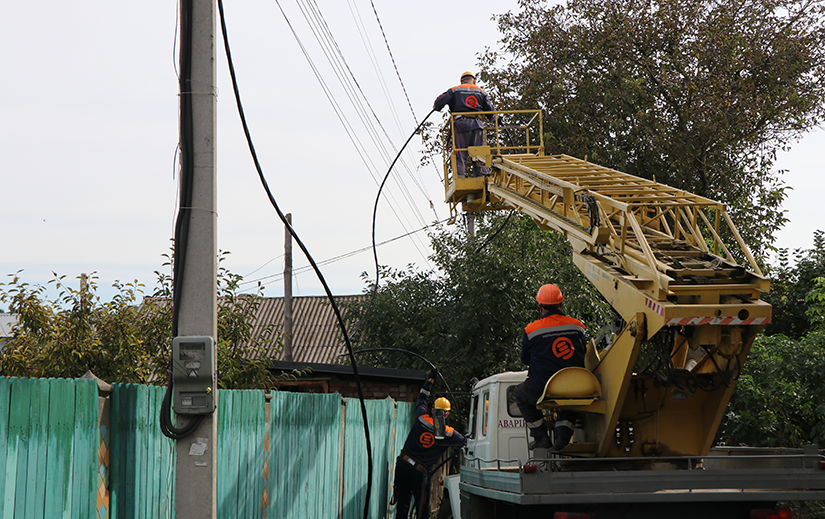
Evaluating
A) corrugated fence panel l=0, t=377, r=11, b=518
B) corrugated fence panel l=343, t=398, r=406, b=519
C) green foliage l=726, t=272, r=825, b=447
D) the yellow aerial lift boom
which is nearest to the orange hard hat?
the yellow aerial lift boom

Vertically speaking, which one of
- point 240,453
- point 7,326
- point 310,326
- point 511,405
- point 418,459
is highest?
point 310,326

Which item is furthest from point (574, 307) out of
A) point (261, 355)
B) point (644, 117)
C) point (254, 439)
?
point (254, 439)

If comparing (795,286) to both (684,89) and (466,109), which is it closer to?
(684,89)

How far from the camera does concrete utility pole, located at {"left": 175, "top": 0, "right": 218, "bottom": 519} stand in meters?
5.00

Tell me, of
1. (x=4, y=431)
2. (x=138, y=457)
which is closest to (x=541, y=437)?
(x=138, y=457)

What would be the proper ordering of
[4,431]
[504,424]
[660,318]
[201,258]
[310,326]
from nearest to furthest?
[4,431] < [201,258] < [660,318] < [504,424] < [310,326]

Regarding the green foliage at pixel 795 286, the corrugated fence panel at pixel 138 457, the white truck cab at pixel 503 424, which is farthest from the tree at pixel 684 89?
the corrugated fence panel at pixel 138 457

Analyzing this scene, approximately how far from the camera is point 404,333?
1925 centimetres

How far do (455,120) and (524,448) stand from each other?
5723 millimetres

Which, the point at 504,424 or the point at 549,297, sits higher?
the point at 549,297

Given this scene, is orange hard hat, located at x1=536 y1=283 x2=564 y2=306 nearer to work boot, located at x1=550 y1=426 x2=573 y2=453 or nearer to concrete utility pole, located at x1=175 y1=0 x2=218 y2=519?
work boot, located at x1=550 y1=426 x2=573 y2=453

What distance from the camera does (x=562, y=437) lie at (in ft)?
22.8

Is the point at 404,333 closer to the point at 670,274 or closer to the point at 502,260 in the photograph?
the point at 502,260

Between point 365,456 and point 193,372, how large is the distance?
25.4ft
